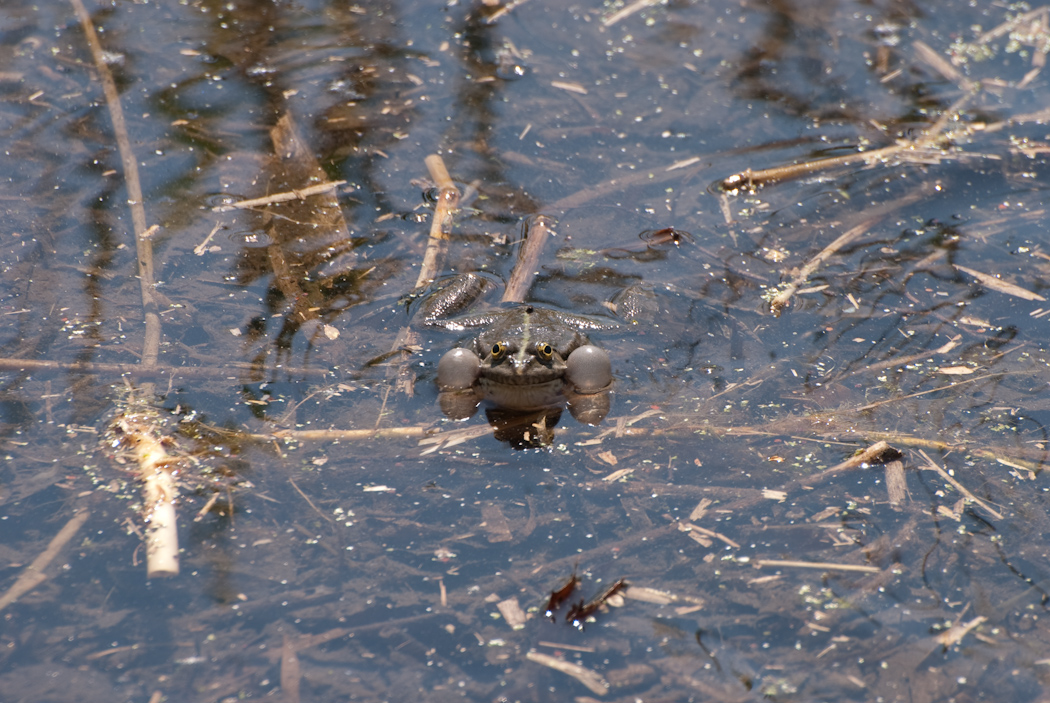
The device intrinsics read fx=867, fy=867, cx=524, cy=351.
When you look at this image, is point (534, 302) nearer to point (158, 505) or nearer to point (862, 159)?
point (158, 505)

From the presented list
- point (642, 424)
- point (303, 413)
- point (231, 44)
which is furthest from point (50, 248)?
point (642, 424)

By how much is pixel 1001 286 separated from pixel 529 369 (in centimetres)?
339

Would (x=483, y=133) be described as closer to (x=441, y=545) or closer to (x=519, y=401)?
(x=519, y=401)

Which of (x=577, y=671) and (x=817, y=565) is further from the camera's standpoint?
(x=817, y=565)

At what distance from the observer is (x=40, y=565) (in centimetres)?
385

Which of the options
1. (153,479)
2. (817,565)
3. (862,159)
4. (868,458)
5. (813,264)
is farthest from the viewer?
(862,159)

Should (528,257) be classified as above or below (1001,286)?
above

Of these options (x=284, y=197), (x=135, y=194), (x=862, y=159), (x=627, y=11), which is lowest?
(x=862, y=159)

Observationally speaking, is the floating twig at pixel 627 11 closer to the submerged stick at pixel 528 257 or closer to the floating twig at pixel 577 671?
the submerged stick at pixel 528 257

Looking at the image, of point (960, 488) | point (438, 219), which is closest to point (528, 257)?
point (438, 219)

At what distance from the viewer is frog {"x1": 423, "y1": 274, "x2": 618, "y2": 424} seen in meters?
4.97

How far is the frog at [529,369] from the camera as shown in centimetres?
497

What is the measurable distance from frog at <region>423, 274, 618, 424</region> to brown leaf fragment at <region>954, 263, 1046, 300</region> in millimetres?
2764

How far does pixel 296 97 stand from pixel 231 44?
1172 millimetres
